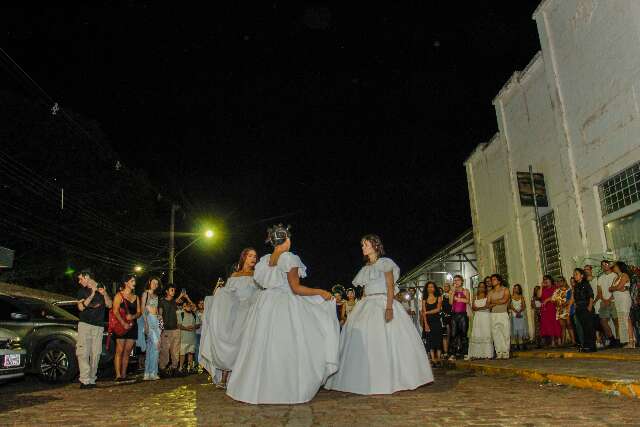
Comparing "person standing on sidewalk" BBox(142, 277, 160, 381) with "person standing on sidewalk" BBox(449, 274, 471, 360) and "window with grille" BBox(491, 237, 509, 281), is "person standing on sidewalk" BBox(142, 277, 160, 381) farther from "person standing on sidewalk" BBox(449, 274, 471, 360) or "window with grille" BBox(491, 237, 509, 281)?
"window with grille" BBox(491, 237, 509, 281)

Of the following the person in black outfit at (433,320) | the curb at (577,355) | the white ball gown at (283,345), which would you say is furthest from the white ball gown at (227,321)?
the curb at (577,355)

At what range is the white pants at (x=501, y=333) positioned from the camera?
435 inches

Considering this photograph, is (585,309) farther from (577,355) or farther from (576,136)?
(576,136)

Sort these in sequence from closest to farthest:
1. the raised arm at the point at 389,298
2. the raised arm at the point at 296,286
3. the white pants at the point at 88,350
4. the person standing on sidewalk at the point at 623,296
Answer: the raised arm at the point at 296,286 < the raised arm at the point at 389,298 < the white pants at the point at 88,350 < the person standing on sidewalk at the point at 623,296

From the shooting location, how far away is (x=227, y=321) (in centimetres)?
768

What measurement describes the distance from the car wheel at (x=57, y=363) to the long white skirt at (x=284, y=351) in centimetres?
587

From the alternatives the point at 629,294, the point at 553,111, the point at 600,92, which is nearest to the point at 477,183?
the point at 553,111

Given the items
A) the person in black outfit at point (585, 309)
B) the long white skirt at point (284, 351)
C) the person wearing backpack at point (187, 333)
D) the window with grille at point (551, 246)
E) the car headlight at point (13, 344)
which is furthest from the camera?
the window with grille at point (551, 246)

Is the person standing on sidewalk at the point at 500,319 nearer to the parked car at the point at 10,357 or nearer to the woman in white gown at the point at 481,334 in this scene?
the woman in white gown at the point at 481,334

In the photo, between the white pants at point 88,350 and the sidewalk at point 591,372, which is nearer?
the sidewalk at point 591,372

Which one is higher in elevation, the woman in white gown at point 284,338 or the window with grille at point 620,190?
the window with grille at point 620,190

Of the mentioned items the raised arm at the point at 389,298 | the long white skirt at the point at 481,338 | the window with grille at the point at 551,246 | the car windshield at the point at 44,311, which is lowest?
the long white skirt at the point at 481,338

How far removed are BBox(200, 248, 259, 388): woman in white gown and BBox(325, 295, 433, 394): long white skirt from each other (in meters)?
1.56

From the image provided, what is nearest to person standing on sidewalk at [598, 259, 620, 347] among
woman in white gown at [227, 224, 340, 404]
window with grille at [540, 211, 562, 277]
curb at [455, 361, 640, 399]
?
curb at [455, 361, 640, 399]
